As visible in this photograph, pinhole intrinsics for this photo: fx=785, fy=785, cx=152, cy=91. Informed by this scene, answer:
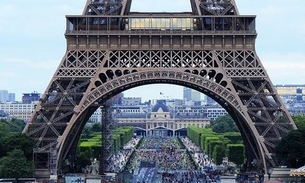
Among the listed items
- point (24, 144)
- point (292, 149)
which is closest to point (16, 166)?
point (24, 144)

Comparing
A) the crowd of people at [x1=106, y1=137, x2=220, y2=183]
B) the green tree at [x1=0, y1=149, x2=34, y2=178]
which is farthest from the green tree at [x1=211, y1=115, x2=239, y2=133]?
the green tree at [x1=0, y1=149, x2=34, y2=178]

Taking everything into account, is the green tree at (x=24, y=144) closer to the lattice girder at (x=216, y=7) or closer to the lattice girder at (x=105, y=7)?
the lattice girder at (x=105, y=7)

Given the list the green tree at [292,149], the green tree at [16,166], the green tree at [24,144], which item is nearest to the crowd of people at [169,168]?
the green tree at [292,149]

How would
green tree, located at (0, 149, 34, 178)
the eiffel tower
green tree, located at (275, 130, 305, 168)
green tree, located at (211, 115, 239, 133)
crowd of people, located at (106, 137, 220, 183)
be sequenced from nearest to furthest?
green tree, located at (0, 149, 34, 178) < green tree, located at (275, 130, 305, 168) < the eiffel tower < crowd of people, located at (106, 137, 220, 183) < green tree, located at (211, 115, 239, 133)

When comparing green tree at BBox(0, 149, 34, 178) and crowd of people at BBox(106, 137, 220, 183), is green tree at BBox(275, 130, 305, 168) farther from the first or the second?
green tree at BBox(0, 149, 34, 178)

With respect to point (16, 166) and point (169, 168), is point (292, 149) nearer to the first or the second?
point (16, 166)

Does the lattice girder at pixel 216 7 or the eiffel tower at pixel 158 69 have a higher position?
the lattice girder at pixel 216 7

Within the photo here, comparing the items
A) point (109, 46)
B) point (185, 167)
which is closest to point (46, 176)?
point (109, 46)
